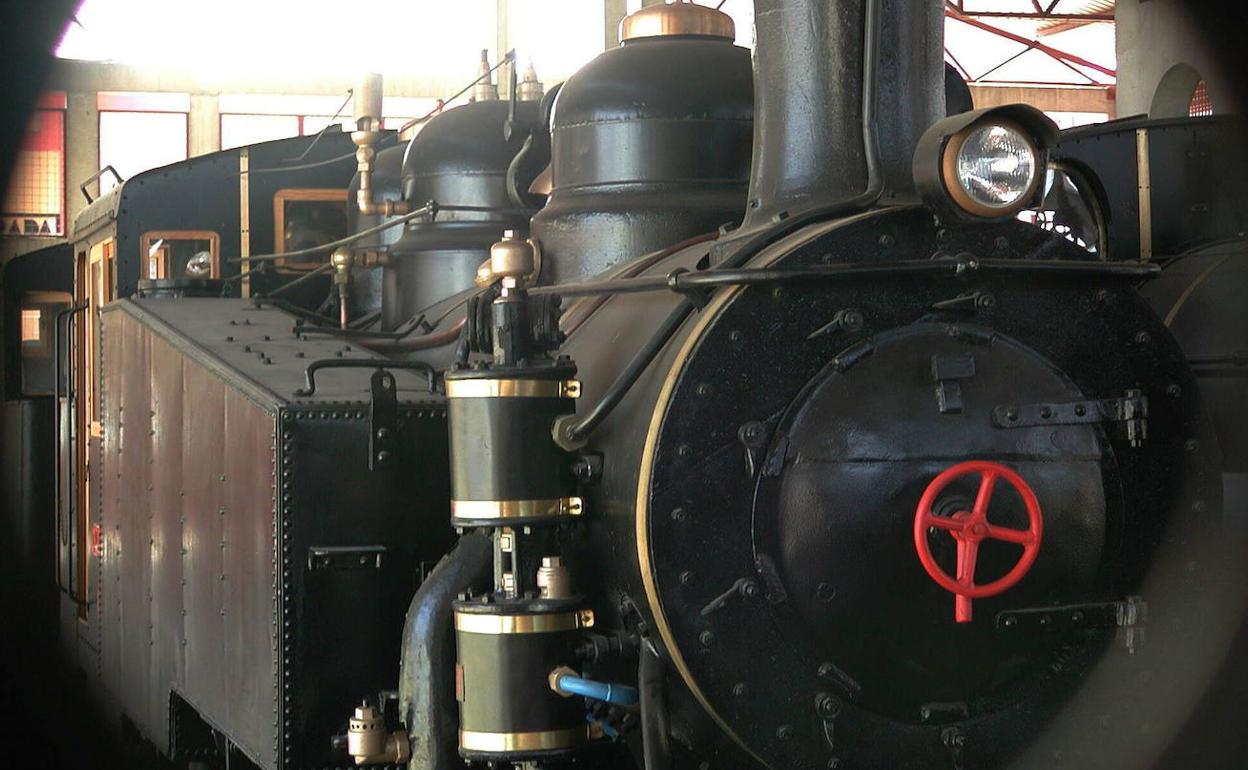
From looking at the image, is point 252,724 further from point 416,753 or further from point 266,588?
point 416,753

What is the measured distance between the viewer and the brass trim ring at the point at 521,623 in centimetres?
321

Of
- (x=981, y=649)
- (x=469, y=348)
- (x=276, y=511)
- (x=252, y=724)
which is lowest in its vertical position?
(x=252, y=724)

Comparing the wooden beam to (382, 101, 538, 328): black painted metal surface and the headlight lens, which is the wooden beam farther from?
the headlight lens

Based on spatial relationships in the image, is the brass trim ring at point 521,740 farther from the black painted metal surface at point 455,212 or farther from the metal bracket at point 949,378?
the black painted metal surface at point 455,212

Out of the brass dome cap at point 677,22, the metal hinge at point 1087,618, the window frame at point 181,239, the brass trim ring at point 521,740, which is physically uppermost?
the brass dome cap at point 677,22

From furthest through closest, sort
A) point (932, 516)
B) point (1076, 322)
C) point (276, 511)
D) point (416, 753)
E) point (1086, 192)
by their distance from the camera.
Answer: point (1086, 192)
point (276, 511)
point (416, 753)
point (1076, 322)
point (932, 516)

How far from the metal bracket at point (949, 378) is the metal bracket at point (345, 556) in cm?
148

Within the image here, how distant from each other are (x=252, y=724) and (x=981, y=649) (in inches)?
74.7

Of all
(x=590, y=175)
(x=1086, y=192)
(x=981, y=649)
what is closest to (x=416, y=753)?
(x=981, y=649)

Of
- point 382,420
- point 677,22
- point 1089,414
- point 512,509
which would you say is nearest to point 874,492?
point 1089,414

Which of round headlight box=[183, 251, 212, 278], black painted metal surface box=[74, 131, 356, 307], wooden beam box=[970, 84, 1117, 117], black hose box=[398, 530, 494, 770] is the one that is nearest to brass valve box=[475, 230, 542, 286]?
black hose box=[398, 530, 494, 770]

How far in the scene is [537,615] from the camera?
3209 mm

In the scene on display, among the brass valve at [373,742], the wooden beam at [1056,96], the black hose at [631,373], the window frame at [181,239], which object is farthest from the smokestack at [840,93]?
the wooden beam at [1056,96]

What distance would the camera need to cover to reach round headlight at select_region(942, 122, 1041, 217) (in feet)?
10.1
